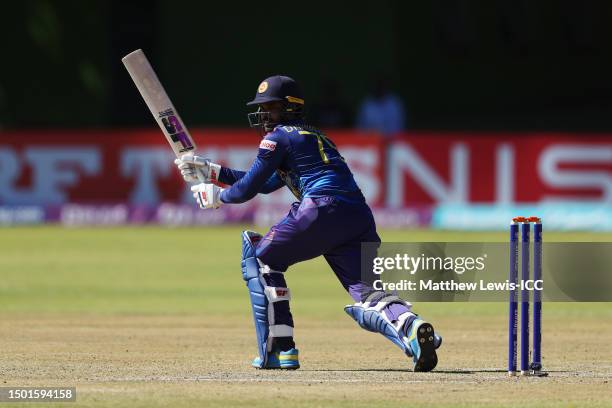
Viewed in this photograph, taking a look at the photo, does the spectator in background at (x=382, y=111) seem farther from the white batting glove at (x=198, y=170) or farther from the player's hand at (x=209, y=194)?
the player's hand at (x=209, y=194)

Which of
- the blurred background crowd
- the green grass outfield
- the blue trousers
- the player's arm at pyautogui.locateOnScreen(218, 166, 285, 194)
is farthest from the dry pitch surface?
the blurred background crowd

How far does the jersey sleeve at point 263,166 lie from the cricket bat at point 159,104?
68 centimetres

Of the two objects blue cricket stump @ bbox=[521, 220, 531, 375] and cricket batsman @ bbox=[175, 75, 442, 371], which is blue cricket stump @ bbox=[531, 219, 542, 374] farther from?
cricket batsman @ bbox=[175, 75, 442, 371]

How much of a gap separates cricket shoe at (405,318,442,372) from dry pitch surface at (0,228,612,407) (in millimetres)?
127

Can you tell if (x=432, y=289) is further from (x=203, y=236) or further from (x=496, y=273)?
(x=203, y=236)

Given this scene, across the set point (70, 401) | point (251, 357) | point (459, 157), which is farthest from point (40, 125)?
point (70, 401)

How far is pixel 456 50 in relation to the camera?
98.0ft

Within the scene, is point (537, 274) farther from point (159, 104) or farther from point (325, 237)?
point (159, 104)

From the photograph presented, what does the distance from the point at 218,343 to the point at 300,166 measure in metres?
2.25

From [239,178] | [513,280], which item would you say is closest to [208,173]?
[239,178]

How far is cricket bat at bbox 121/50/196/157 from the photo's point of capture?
9.50 metres

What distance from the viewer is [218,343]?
10766 millimetres

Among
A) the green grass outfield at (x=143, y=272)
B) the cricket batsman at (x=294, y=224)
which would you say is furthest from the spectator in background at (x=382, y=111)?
the cricket batsman at (x=294, y=224)

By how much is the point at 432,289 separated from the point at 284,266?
0.99 m
